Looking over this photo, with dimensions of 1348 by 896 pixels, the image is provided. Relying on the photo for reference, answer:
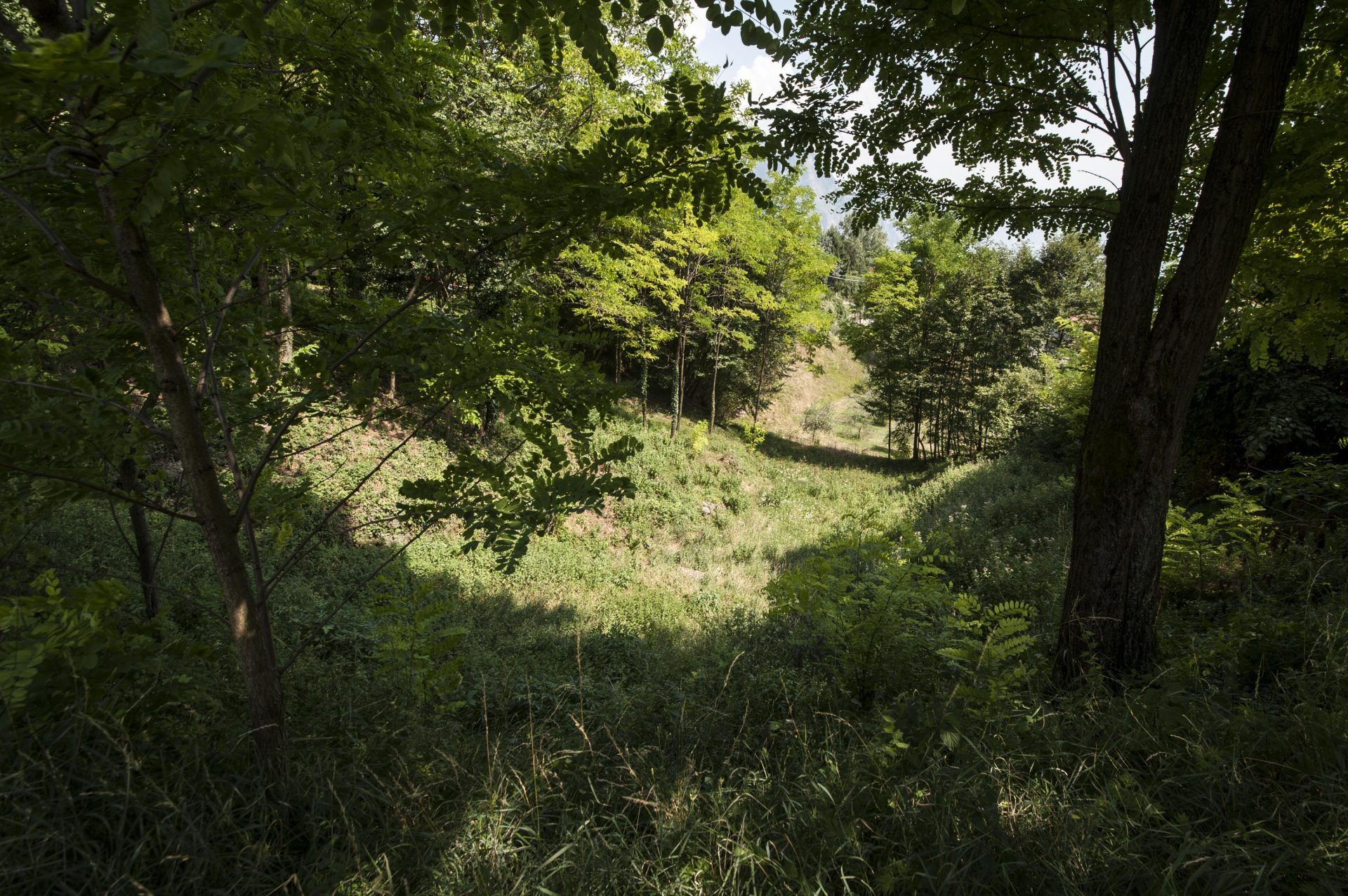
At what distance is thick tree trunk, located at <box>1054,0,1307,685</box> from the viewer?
342 centimetres

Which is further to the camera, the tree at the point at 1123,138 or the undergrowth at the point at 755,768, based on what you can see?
the tree at the point at 1123,138

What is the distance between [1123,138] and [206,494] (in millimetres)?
5658

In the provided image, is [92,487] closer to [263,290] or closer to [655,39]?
[263,290]

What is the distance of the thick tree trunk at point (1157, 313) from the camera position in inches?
135

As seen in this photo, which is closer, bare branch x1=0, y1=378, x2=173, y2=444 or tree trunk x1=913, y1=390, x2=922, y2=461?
bare branch x1=0, y1=378, x2=173, y2=444

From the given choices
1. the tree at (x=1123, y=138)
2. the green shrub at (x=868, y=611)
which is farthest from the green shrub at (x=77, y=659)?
the tree at (x=1123, y=138)

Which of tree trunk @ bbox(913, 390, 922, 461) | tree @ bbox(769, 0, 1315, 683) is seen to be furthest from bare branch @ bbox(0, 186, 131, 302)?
tree trunk @ bbox(913, 390, 922, 461)

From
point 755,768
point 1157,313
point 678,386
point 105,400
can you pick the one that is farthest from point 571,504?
point 678,386

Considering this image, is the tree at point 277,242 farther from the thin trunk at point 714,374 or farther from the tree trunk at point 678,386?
the thin trunk at point 714,374

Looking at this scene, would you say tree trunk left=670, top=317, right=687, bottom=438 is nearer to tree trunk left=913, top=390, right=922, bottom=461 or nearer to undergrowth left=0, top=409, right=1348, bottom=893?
tree trunk left=913, top=390, right=922, bottom=461

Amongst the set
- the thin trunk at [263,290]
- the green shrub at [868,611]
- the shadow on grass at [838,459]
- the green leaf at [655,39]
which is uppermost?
the green leaf at [655,39]

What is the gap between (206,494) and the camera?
1.95 metres

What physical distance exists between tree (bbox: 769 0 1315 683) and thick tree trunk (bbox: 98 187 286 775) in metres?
3.79

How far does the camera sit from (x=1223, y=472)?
31.0ft
